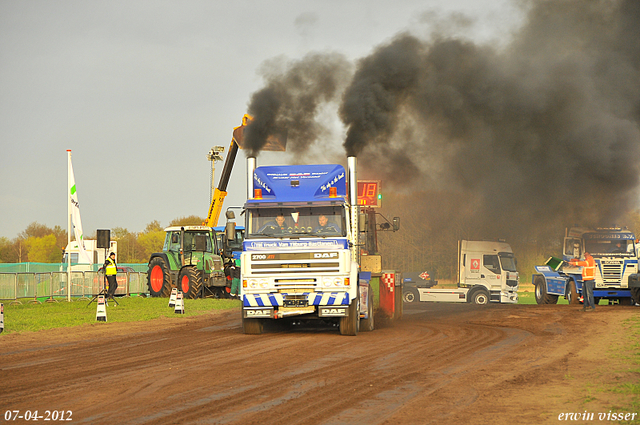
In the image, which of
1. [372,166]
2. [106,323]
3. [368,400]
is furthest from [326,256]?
[372,166]

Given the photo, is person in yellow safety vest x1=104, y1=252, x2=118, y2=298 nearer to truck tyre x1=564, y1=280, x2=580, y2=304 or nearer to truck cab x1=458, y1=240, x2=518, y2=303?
truck cab x1=458, y1=240, x2=518, y2=303

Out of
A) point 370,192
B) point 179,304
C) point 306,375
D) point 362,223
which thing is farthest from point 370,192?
point 306,375

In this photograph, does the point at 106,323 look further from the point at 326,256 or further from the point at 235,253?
the point at 235,253

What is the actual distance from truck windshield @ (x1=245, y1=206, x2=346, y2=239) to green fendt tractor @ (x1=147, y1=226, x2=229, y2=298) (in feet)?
47.5

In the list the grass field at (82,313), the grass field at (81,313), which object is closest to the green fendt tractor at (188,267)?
the grass field at (81,313)

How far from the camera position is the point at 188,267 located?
1110 inches

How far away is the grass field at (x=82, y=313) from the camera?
1672 cm

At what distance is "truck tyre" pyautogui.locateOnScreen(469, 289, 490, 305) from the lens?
33094 mm

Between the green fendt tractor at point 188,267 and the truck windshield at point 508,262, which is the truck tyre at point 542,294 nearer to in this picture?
the truck windshield at point 508,262

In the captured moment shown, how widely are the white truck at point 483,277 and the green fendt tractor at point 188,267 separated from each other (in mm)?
11870

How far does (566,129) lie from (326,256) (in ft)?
53.7

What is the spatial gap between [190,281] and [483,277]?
50.6ft

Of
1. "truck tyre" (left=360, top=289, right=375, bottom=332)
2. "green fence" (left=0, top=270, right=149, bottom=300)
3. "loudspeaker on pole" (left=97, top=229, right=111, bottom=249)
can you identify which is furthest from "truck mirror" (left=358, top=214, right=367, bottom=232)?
"green fence" (left=0, top=270, right=149, bottom=300)

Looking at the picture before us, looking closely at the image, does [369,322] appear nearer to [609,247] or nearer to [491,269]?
[609,247]
